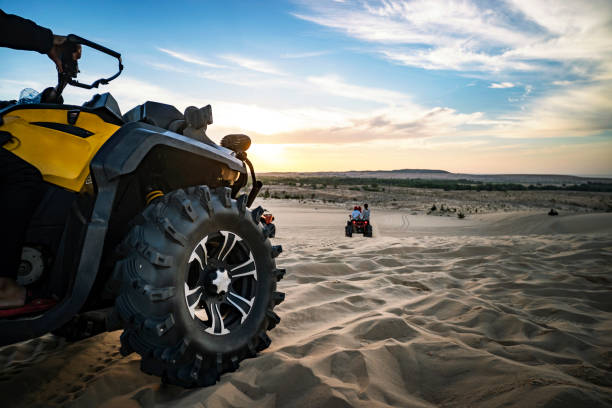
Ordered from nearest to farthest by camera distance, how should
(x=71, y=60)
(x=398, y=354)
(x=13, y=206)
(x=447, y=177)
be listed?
(x=13, y=206), (x=398, y=354), (x=71, y=60), (x=447, y=177)

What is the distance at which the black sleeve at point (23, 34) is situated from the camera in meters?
1.87

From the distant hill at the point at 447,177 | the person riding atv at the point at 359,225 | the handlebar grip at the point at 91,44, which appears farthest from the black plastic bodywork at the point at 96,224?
the distant hill at the point at 447,177

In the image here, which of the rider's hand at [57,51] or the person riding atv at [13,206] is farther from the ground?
the rider's hand at [57,51]

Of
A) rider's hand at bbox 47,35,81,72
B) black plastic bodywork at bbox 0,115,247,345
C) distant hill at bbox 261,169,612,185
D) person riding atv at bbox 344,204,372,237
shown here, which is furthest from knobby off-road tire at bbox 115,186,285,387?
distant hill at bbox 261,169,612,185

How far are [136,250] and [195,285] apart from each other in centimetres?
52

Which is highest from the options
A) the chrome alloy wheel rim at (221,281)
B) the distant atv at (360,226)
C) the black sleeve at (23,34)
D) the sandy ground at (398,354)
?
the black sleeve at (23,34)

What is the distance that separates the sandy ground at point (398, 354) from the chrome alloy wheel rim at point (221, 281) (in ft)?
1.08

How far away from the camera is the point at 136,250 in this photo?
176cm

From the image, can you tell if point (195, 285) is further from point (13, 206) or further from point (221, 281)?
point (13, 206)

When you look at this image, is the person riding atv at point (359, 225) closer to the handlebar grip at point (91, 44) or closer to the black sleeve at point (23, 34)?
the handlebar grip at point (91, 44)

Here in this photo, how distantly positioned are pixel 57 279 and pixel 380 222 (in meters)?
16.3

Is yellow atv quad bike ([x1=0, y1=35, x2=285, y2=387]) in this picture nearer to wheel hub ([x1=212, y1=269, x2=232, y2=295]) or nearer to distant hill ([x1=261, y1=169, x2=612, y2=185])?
wheel hub ([x1=212, y1=269, x2=232, y2=295])

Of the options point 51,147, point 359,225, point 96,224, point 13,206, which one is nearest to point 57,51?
point 51,147

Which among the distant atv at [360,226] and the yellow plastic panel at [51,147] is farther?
the distant atv at [360,226]
